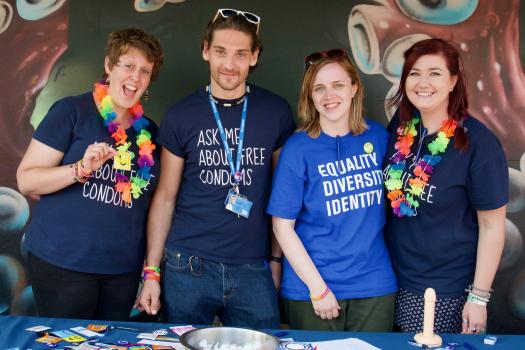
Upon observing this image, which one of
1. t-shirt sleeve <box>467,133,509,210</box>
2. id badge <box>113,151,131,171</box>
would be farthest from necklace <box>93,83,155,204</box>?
t-shirt sleeve <box>467,133,509,210</box>

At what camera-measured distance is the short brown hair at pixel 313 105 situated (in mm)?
2611

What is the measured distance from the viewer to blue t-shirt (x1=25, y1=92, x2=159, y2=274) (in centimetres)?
250

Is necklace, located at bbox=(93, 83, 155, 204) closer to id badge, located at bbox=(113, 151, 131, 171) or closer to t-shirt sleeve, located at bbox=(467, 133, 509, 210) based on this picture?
id badge, located at bbox=(113, 151, 131, 171)

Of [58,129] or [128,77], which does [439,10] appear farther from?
[58,129]

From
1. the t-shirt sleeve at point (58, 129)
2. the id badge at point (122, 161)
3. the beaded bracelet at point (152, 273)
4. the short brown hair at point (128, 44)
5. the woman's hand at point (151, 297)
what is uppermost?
the short brown hair at point (128, 44)

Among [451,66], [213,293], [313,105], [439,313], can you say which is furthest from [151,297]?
[451,66]

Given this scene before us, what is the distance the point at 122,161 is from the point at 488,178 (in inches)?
55.0

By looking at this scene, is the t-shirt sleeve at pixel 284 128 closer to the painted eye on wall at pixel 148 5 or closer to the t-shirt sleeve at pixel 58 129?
the t-shirt sleeve at pixel 58 129

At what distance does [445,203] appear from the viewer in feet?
8.04

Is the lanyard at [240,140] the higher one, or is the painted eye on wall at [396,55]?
the painted eye on wall at [396,55]

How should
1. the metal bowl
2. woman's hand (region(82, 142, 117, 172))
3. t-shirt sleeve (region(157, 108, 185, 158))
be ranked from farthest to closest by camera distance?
t-shirt sleeve (region(157, 108, 185, 158))
woman's hand (region(82, 142, 117, 172))
the metal bowl

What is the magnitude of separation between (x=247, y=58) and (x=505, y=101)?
4.82 feet

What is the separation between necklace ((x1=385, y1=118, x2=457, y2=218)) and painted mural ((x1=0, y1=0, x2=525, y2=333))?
93 cm

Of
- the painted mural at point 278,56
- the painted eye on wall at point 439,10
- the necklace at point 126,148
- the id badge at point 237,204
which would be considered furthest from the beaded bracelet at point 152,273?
the painted eye on wall at point 439,10
